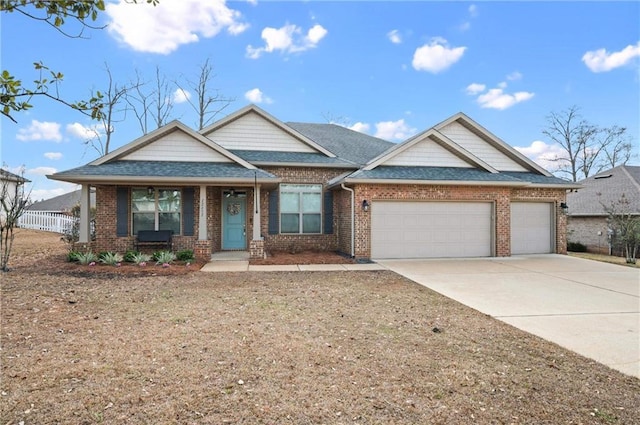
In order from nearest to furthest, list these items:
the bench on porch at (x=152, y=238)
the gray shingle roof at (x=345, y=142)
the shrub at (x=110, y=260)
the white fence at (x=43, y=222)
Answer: the shrub at (x=110, y=260)
the bench on porch at (x=152, y=238)
the gray shingle roof at (x=345, y=142)
the white fence at (x=43, y=222)

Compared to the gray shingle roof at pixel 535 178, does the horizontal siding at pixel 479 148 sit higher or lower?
higher

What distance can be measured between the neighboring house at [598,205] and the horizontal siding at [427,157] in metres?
12.7

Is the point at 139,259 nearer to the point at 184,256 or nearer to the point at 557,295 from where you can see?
the point at 184,256

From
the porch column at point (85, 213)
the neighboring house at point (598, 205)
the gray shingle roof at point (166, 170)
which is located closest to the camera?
the gray shingle roof at point (166, 170)

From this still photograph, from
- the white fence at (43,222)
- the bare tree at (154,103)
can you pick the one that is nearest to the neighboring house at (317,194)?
the white fence at (43,222)

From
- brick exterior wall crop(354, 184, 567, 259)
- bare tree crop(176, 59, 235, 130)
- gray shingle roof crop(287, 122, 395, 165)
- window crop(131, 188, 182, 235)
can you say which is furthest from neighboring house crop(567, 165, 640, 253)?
bare tree crop(176, 59, 235, 130)

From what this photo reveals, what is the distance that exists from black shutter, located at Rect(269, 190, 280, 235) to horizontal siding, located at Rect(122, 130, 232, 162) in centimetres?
227

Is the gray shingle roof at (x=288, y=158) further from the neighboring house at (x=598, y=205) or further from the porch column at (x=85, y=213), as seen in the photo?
the neighboring house at (x=598, y=205)

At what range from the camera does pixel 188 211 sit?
12.5 meters

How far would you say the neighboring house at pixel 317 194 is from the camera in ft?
38.5

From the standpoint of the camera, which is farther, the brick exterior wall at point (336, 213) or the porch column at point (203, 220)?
the brick exterior wall at point (336, 213)

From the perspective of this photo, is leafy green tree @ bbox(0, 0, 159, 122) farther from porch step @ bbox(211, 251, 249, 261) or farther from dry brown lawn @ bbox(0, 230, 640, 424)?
porch step @ bbox(211, 251, 249, 261)

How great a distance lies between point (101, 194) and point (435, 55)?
1630cm

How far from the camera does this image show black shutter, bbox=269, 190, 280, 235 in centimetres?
1371
